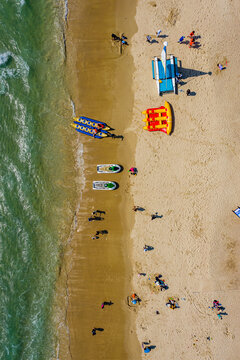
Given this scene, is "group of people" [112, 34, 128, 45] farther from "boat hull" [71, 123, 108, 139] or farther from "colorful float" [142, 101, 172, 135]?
"boat hull" [71, 123, 108, 139]

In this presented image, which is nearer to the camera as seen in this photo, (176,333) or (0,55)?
(176,333)

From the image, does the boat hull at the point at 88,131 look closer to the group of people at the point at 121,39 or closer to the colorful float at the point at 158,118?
the colorful float at the point at 158,118

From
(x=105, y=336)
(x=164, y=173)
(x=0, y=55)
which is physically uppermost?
(x=0, y=55)

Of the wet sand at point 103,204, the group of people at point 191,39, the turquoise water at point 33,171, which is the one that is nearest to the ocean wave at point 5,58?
the turquoise water at point 33,171

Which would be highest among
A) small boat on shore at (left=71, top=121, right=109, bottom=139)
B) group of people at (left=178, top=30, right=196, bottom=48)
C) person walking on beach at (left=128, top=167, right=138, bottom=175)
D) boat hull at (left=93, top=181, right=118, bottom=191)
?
group of people at (left=178, top=30, right=196, bottom=48)

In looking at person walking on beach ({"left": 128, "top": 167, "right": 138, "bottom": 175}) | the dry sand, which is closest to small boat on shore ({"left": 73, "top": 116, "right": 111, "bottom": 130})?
person walking on beach ({"left": 128, "top": 167, "right": 138, "bottom": 175})

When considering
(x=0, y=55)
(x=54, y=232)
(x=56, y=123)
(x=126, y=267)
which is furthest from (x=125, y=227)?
(x=0, y=55)

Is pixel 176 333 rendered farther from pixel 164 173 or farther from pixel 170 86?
pixel 170 86
